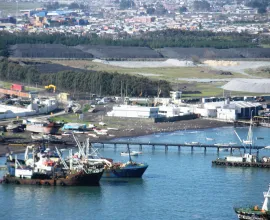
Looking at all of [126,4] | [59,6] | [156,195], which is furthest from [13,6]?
[156,195]

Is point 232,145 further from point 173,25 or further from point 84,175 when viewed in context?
point 173,25

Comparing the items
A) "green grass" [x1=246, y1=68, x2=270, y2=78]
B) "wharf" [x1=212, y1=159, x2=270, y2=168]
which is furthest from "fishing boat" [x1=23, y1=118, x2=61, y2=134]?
"green grass" [x1=246, y1=68, x2=270, y2=78]

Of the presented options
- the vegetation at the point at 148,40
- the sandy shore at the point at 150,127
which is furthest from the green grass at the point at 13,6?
the sandy shore at the point at 150,127

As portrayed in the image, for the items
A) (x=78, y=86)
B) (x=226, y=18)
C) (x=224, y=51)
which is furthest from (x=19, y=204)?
(x=226, y=18)

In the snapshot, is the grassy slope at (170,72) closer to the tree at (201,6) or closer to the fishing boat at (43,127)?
the fishing boat at (43,127)

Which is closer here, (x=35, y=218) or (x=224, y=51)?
(x=35, y=218)

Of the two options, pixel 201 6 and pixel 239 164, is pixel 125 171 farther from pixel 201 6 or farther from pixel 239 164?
pixel 201 6
